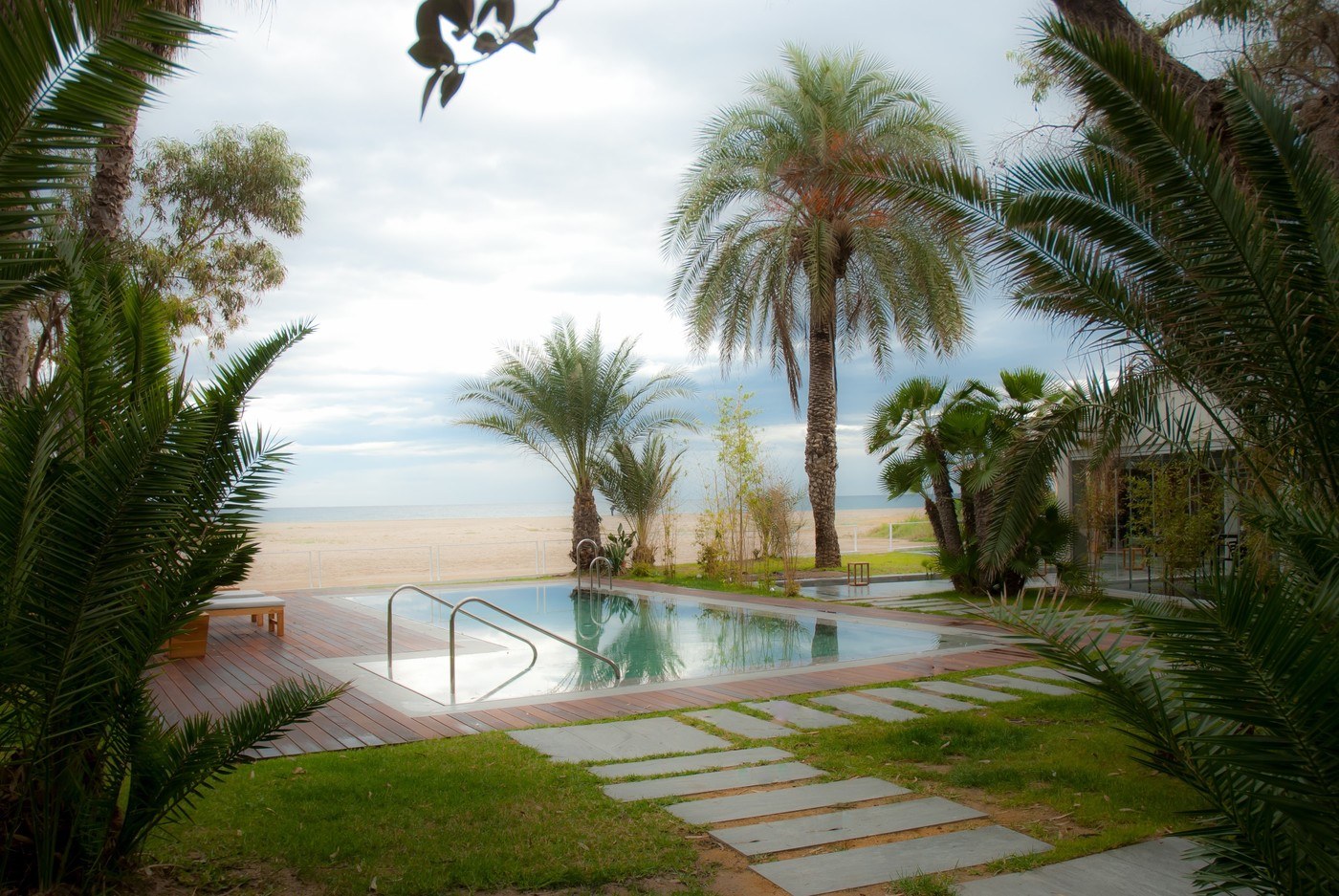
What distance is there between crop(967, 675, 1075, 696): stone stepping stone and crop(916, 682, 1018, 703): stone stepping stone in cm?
21

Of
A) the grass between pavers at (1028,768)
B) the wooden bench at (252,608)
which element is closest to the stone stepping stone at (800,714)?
the grass between pavers at (1028,768)

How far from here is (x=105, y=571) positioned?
10.6ft

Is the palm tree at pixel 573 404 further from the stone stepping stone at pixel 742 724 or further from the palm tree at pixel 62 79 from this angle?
the palm tree at pixel 62 79

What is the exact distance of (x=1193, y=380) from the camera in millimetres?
4891

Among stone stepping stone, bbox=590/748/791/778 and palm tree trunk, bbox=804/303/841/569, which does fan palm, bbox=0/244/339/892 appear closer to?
stone stepping stone, bbox=590/748/791/778

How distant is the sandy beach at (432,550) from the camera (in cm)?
2356

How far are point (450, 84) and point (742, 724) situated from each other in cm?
498

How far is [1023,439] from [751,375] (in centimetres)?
974

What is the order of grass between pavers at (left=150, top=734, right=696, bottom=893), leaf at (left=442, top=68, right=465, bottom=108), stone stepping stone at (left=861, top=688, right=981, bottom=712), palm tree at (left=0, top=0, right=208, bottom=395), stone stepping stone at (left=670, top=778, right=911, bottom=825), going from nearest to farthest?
leaf at (left=442, top=68, right=465, bottom=108), palm tree at (left=0, top=0, right=208, bottom=395), grass between pavers at (left=150, top=734, right=696, bottom=893), stone stepping stone at (left=670, top=778, right=911, bottom=825), stone stepping stone at (left=861, top=688, right=981, bottom=712)

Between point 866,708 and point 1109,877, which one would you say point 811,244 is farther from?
point 1109,877

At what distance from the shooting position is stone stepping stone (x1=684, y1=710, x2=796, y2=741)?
593 centimetres

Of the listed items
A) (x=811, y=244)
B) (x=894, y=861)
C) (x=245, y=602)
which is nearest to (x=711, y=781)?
(x=894, y=861)

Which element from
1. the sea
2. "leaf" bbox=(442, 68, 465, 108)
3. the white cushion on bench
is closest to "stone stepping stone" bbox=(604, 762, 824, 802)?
"leaf" bbox=(442, 68, 465, 108)

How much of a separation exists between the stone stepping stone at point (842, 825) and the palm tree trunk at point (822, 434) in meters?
13.0
